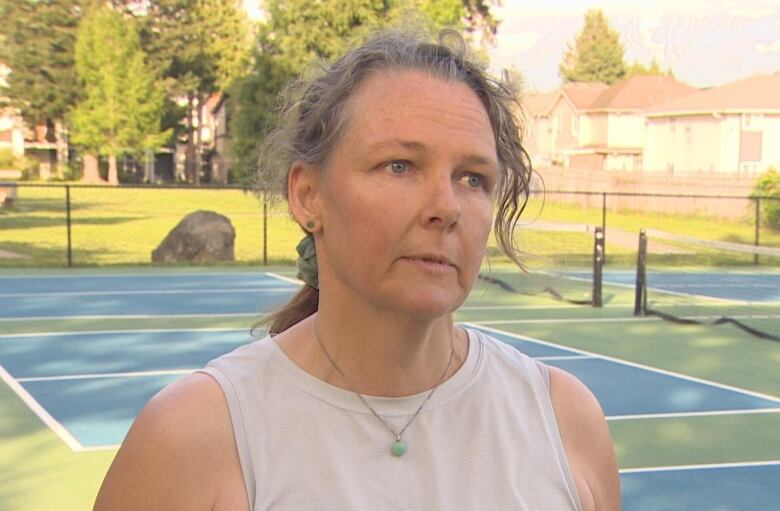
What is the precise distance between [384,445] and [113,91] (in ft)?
220

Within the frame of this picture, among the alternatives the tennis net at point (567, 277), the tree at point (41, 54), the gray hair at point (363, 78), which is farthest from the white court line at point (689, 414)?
the tree at point (41, 54)

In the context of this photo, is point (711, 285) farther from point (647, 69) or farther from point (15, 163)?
point (647, 69)

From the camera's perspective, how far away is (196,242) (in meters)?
21.9

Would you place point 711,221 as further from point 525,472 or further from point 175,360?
point 525,472

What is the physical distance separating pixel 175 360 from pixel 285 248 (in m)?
14.9

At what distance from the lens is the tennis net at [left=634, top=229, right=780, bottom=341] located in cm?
1509

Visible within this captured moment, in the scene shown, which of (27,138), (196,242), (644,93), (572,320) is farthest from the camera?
(27,138)

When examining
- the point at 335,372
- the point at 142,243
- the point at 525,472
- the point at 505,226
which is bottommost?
the point at 142,243

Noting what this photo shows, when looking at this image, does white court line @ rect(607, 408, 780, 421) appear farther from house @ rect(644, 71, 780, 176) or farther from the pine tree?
the pine tree

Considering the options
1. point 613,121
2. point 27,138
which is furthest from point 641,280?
point 27,138

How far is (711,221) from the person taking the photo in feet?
122

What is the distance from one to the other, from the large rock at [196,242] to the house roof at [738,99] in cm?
3942

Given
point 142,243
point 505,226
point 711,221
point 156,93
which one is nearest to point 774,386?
point 505,226

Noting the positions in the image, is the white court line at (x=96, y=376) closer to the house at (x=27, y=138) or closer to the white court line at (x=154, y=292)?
the white court line at (x=154, y=292)
